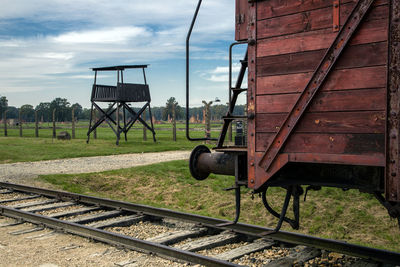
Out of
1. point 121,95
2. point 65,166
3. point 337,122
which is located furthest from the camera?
point 121,95

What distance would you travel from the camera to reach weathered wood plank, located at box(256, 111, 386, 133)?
3660 mm

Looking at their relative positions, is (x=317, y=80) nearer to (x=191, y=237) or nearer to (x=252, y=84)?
(x=252, y=84)

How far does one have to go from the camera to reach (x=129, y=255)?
18.5 ft

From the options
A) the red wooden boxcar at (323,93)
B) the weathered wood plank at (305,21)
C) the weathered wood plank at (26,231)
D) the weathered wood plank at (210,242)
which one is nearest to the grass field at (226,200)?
the weathered wood plank at (210,242)

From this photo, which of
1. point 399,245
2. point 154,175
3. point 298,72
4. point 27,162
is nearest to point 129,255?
point 298,72

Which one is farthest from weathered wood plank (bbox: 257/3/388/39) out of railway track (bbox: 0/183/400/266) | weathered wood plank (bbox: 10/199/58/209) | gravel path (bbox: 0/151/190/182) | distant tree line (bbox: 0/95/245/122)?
distant tree line (bbox: 0/95/245/122)

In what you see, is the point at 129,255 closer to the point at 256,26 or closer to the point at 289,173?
the point at 289,173

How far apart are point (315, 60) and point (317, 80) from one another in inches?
8.8

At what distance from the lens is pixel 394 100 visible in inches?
139

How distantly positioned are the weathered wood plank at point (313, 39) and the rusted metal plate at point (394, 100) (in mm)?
87

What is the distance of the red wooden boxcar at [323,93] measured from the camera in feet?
11.8

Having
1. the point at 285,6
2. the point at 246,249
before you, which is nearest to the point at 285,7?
the point at 285,6

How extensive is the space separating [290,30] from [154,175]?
9394 millimetres

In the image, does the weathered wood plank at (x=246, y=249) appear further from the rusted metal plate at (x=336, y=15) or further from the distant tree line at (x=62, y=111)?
the distant tree line at (x=62, y=111)
